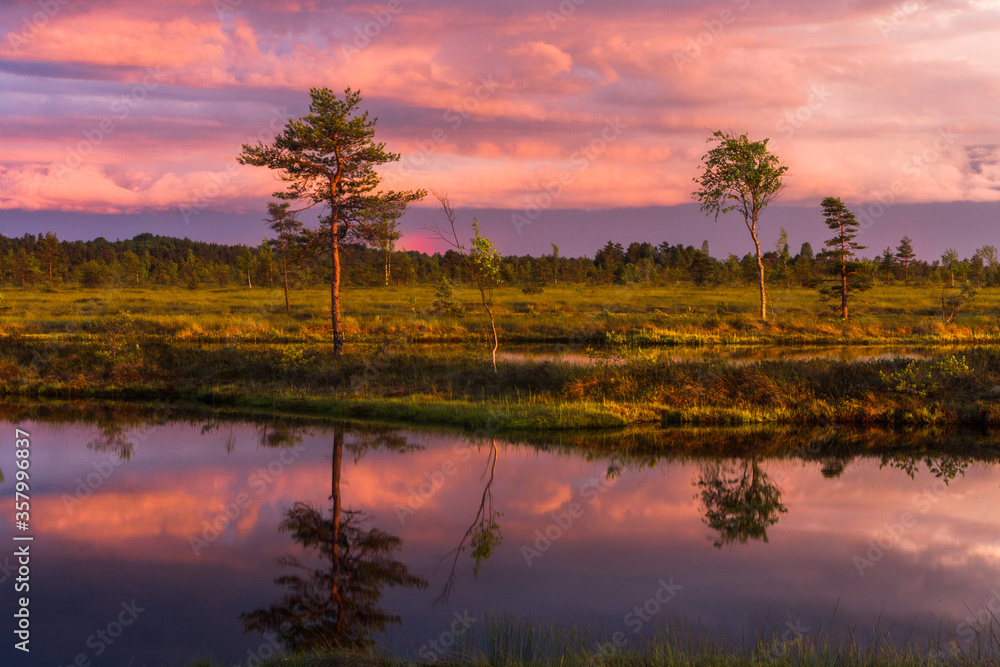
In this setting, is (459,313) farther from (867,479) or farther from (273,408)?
(867,479)

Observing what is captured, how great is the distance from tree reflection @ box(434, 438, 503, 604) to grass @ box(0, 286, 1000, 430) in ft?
22.7

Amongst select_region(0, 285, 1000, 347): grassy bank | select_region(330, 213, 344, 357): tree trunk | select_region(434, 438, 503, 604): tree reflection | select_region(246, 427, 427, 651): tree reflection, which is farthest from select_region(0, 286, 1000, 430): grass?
select_region(246, 427, 427, 651): tree reflection

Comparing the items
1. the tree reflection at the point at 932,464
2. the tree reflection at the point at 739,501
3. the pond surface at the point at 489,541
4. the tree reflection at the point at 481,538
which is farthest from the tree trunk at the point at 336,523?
the tree reflection at the point at 932,464

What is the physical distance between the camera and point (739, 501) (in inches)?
581

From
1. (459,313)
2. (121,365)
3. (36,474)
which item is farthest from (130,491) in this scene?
(459,313)

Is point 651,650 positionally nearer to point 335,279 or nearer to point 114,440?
point 114,440

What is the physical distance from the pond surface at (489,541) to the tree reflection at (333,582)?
0.19 ft

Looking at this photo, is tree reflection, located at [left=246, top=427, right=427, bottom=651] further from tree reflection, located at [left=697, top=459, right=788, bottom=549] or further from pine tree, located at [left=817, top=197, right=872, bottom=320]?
pine tree, located at [left=817, top=197, right=872, bottom=320]

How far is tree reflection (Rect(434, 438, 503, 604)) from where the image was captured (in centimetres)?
1107

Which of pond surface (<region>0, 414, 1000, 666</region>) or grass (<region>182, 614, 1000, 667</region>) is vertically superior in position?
grass (<region>182, 614, 1000, 667</region>)

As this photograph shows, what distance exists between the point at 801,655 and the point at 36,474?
1800 cm

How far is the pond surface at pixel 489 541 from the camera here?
955 centimetres

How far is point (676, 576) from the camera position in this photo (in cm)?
1096

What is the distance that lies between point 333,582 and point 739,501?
28.6 ft
